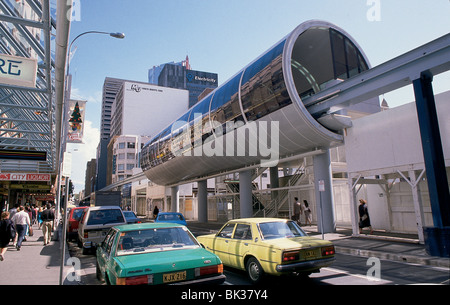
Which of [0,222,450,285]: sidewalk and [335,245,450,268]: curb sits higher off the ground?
[0,222,450,285]: sidewalk

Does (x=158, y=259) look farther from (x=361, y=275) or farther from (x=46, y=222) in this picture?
(x=46, y=222)

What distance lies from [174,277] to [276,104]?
12861 mm

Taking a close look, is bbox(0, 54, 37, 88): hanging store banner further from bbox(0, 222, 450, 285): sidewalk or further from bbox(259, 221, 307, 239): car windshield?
bbox(259, 221, 307, 239): car windshield

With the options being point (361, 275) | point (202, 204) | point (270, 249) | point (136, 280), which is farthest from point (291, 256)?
point (202, 204)

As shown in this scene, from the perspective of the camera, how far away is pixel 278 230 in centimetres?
720

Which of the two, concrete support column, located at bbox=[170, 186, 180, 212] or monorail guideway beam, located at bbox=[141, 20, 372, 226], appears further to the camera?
concrete support column, located at bbox=[170, 186, 180, 212]

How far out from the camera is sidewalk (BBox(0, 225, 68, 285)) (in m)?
6.93

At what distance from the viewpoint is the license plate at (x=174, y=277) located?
470 centimetres

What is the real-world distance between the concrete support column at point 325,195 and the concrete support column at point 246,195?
279 inches

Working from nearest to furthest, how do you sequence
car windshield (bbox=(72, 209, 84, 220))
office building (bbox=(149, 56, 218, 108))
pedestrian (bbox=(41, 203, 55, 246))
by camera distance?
pedestrian (bbox=(41, 203, 55, 246))
car windshield (bbox=(72, 209, 84, 220))
office building (bbox=(149, 56, 218, 108))

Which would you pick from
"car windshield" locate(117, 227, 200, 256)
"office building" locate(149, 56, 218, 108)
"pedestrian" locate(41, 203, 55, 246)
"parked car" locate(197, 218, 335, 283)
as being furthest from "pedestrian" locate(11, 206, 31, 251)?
"office building" locate(149, 56, 218, 108)

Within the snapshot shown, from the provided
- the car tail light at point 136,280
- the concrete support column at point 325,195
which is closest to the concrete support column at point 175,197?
the concrete support column at point 325,195

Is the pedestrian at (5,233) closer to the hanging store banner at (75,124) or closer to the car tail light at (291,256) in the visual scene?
the hanging store banner at (75,124)

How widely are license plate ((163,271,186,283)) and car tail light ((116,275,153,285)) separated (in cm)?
23
